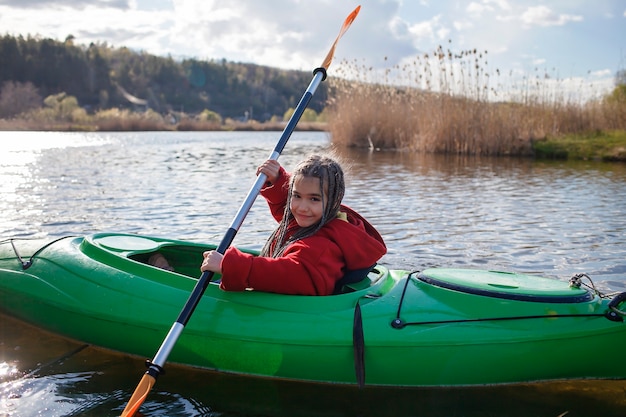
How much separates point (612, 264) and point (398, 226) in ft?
6.99

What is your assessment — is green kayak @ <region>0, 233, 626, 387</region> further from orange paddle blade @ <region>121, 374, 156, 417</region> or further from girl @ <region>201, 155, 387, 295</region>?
orange paddle blade @ <region>121, 374, 156, 417</region>

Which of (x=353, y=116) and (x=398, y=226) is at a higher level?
(x=353, y=116)

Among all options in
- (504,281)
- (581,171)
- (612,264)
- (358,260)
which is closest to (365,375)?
(358,260)

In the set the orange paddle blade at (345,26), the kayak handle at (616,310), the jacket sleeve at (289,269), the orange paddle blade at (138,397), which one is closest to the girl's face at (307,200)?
the jacket sleeve at (289,269)

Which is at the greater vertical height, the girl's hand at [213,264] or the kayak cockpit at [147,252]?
the girl's hand at [213,264]

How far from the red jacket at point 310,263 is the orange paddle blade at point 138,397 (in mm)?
562

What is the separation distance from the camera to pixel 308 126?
4169cm

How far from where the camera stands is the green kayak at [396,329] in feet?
Result: 9.10

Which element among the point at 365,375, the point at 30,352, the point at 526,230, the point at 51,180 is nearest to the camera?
the point at 365,375

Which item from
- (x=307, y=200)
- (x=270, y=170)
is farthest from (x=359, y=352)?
(x=270, y=170)

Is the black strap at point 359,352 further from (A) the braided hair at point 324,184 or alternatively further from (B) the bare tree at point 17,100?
(B) the bare tree at point 17,100

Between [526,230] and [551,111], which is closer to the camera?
[526,230]

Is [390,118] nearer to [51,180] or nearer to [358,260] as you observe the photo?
[51,180]

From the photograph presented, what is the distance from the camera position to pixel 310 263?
2887 millimetres
